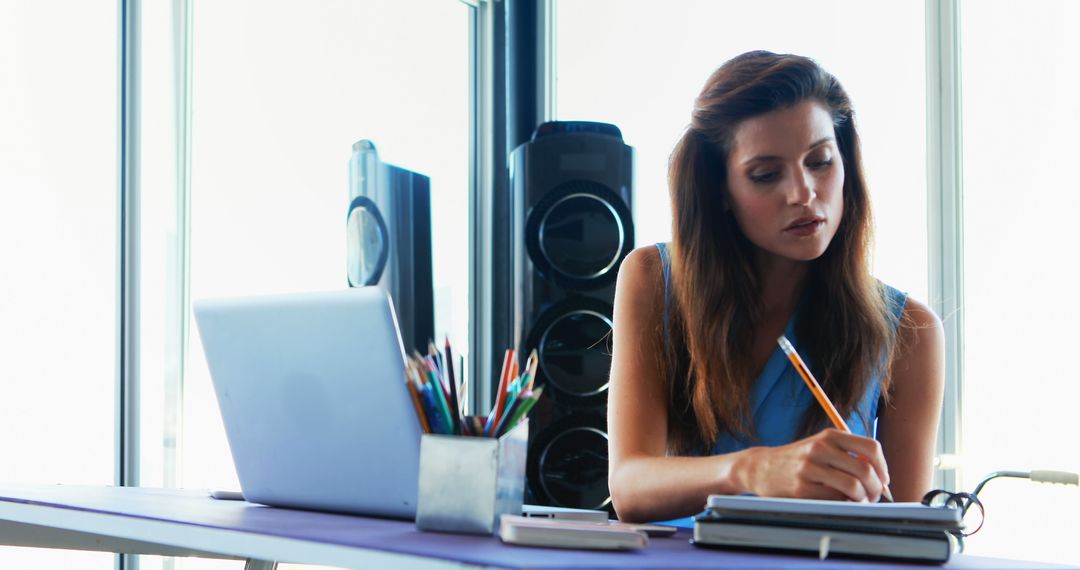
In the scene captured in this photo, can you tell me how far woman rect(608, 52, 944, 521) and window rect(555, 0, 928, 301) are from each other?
863 mm

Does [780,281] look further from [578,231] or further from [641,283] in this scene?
[578,231]

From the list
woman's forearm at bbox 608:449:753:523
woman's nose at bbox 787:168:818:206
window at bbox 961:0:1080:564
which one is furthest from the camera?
window at bbox 961:0:1080:564

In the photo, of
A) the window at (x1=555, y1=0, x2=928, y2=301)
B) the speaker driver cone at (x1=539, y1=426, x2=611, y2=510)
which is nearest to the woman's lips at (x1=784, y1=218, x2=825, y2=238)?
the window at (x1=555, y1=0, x2=928, y2=301)

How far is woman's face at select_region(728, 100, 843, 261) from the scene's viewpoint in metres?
1.48

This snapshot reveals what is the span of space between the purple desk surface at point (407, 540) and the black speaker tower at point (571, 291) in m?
1.51

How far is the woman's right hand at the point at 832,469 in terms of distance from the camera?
3.07 ft

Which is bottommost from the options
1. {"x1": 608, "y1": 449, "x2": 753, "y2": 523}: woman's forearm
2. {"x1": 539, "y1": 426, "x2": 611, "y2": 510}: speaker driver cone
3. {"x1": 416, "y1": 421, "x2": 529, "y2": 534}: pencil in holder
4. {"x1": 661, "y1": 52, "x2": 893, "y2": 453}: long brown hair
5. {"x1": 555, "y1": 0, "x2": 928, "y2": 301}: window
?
{"x1": 539, "y1": 426, "x2": 611, "y2": 510}: speaker driver cone

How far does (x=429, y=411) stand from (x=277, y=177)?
2063mm

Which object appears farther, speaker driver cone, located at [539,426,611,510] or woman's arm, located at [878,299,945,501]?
speaker driver cone, located at [539,426,611,510]

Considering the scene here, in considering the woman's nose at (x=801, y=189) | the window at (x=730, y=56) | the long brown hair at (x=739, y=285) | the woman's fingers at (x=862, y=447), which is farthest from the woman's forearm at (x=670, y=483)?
the window at (x=730, y=56)

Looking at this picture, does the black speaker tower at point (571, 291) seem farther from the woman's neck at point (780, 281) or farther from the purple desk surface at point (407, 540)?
the purple desk surface at point (407, 540)

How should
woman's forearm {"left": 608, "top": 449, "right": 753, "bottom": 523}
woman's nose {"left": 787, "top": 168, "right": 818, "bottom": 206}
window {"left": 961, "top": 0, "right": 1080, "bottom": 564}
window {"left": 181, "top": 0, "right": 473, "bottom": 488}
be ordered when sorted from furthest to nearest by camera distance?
window {"left": 181, "top": 0, "right": 473, "bottom": 488} → window {"left": 961, "top": 0, "right": 1080, "bottom": 564} → woman's nose {"left": 787, "top": 168, "right": 818, "bottom": 206} → woman's forearm {"left": 608, "top": 449, "right": 753, "bottom": 523}

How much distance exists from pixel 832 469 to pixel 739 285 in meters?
0.69

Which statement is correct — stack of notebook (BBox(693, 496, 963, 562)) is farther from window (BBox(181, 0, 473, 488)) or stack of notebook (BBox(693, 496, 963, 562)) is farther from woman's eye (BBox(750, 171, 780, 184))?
window (BBox(181, 0, 473, 488))
